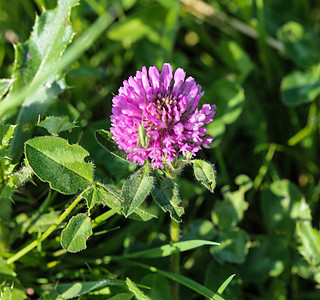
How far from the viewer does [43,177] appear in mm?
1487

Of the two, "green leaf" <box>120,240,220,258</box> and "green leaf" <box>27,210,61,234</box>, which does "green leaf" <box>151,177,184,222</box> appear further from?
"green leaf" <box>27,210,61,234</box>

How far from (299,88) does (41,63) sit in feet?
4.79

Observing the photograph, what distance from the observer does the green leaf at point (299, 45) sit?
253 centimetres

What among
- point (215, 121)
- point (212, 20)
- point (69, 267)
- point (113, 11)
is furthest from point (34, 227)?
point (212, 20)

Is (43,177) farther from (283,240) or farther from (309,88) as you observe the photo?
(309,88)

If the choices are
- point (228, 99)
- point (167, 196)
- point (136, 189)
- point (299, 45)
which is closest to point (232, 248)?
point (167, 196)

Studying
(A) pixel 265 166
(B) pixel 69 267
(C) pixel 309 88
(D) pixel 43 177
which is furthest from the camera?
(C) pixel 309 88

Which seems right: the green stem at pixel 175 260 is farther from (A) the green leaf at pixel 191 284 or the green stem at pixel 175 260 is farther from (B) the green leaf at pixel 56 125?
(B) the green leaf at pixel 56 125

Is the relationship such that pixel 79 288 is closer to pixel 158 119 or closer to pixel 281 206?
pixel 158 119

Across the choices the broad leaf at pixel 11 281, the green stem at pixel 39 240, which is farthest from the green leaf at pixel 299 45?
the broad leaf at pixel 11 281

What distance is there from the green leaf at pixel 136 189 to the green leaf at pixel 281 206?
90 centimetres

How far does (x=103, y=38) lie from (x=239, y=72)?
0.90 m

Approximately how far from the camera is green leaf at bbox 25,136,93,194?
4.93 ft

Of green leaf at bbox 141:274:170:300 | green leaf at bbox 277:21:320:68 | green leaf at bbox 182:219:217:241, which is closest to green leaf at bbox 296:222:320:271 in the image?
green leaf at bbox 182:219:217:241
